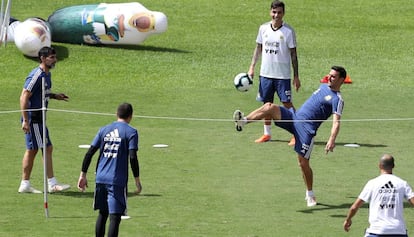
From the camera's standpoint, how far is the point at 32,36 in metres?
25.5

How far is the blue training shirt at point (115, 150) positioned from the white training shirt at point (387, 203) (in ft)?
9.45

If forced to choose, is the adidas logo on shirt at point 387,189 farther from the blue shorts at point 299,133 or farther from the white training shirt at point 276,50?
the white training shirt at point 276,50

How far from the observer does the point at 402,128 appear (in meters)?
20.9

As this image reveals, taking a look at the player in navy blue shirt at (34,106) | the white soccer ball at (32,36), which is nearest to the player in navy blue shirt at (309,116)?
the player in navy blue shirt at (34,106)

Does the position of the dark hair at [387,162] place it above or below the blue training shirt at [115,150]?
above

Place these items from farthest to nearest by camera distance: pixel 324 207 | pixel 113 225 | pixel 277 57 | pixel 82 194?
1. pixel 277 57
2. pixel 82 194
3. pixel 324 207
4. pixel 113 225

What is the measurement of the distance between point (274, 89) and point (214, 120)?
1216 mm

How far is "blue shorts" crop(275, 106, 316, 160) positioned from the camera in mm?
15469

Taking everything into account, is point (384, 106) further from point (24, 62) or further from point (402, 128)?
point (24, 62)

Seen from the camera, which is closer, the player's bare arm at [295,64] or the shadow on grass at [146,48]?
the player's bare arm at [295,64]

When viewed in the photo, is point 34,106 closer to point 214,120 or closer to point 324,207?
point 324,207

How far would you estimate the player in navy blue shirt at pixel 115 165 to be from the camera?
42.4ft

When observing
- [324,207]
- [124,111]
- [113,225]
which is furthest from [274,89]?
[113,225]

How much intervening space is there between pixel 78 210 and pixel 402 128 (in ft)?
26.4
